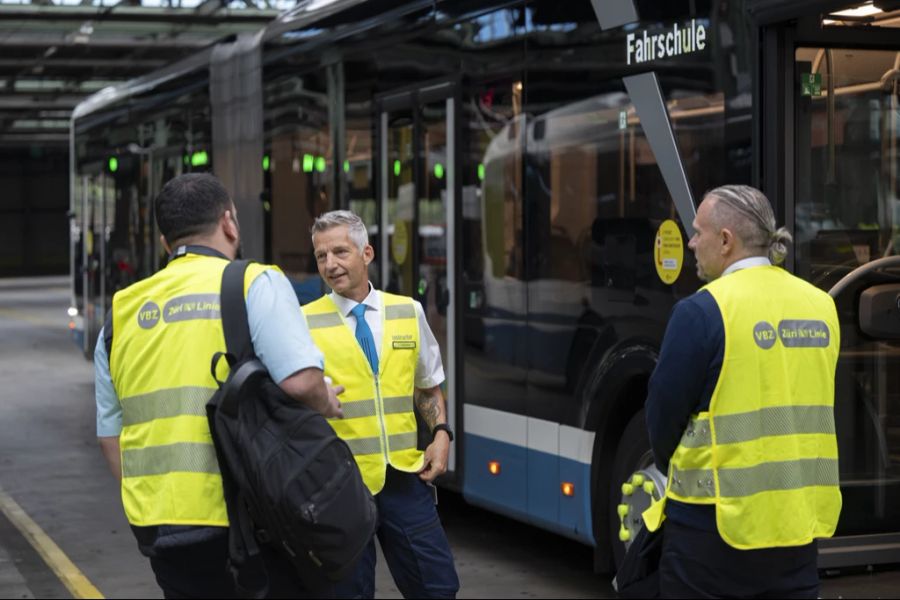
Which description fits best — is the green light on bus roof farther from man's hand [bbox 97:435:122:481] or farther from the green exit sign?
man's hand [bbox 97:435:122:481]

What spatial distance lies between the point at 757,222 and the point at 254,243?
8.45 metres

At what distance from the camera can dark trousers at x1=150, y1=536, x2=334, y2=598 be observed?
13.1ft

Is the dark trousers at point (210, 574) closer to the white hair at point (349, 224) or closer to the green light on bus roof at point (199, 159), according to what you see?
the white hair at point (349, 224)

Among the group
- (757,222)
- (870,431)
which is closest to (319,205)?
(870,431)

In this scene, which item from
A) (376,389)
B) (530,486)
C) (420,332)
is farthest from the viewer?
(530,486)

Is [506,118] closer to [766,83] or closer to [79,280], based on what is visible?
[766,83]

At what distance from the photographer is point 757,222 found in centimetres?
421

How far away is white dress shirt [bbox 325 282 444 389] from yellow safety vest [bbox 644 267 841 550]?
1.46 metres

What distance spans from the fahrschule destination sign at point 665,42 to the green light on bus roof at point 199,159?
23.5ft

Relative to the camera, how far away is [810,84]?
21.2 ft

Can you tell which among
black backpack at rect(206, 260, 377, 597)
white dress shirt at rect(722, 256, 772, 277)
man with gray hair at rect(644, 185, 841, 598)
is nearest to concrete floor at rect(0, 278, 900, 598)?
man with gray hair at rect(644, 185, 841, 598)

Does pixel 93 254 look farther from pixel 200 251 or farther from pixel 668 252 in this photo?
pixel 200 251

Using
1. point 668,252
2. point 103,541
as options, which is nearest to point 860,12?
point 668,252

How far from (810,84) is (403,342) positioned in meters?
2.05
